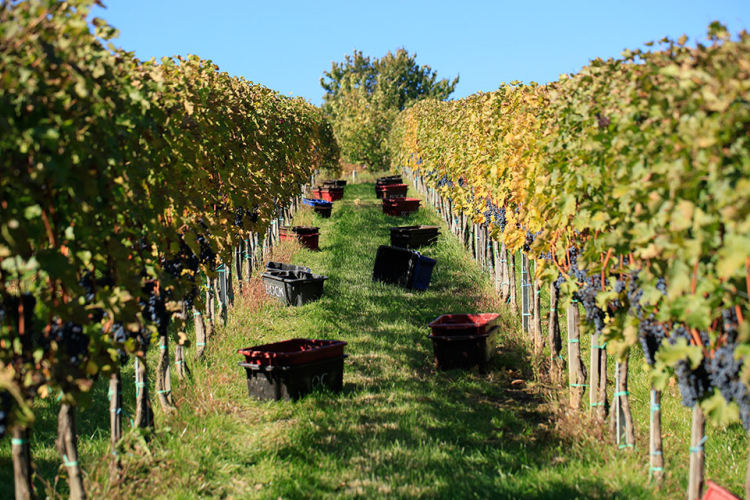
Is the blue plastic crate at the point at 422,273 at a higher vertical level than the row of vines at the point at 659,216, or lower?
lower

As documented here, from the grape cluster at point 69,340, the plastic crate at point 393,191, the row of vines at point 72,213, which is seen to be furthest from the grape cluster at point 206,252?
the plastic crate at point 393,191

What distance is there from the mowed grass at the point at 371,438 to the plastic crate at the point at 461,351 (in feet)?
0.44

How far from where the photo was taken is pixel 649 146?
11.6ft

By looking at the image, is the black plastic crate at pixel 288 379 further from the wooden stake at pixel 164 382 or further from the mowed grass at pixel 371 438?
the wooden stake at pixel 164 382

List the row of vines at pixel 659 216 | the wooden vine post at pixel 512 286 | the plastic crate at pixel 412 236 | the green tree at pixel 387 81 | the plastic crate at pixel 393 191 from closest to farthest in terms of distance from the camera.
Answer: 1. the row of vines at pixel 659 216
2. the wooden vine post at pixel 512 286
3. the plastic crate at pixel 412 236
4. the plastic crate at pixel 393 191
5. the green tree at pixel 387 81

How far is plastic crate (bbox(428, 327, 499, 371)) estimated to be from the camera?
282 inches

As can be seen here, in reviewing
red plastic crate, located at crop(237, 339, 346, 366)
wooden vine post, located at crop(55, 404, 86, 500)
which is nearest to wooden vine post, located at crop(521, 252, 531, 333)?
red plastic crate, located at crop(237, 339, 346, 366)

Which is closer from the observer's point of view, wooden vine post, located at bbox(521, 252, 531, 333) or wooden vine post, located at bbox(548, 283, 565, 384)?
wooden vine post, located at bbox(548, 283, 565, 384)

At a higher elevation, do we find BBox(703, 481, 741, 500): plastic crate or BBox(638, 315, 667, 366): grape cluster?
BBox(638, 315, 667, 366): grape cluster

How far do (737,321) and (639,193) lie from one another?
0.82 metres

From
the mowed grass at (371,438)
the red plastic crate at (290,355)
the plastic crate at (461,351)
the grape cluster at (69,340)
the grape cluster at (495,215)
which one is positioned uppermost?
the grape cluster at (495,215)

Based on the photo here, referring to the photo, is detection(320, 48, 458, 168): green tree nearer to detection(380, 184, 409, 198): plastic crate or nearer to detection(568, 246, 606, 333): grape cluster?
detection(380, 184, 409, 198): plastic crate

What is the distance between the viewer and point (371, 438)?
17.6 ft

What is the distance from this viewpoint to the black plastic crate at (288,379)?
616 cm
